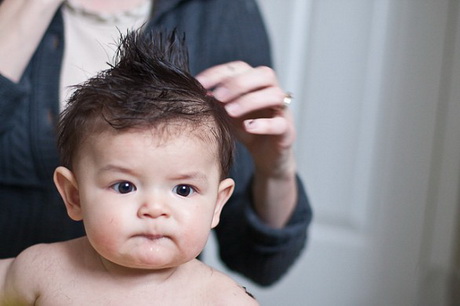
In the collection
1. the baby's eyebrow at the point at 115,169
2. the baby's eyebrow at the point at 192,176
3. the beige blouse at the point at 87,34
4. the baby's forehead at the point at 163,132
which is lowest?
the baby's eyebrow at the point at 192,176

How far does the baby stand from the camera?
1.77 ft

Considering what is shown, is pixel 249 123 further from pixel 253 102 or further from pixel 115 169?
pixel 115 169

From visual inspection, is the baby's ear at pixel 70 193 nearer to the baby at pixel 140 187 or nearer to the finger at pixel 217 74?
the baby at pixel 140 187

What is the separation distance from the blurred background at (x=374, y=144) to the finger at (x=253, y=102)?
1.06 metres

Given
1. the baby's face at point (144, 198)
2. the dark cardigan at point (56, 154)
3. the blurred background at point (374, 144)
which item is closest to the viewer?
the baby's face at point (144, 198)

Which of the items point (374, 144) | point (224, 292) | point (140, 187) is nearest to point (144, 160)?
point (140, 187)

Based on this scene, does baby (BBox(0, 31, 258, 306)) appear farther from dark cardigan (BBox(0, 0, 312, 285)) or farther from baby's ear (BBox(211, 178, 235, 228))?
dark cardigan (BBox(0, 0, 312, 285))

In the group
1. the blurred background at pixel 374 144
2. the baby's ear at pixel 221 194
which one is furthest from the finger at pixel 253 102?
the blurred background at pixel 374 144

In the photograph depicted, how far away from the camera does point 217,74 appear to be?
0.70m

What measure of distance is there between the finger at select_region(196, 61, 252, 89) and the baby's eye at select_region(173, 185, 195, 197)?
15 cm

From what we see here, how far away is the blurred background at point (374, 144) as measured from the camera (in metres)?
1.71

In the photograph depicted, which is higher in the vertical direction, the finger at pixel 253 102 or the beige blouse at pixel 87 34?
the beige blouse at pixel 87 34

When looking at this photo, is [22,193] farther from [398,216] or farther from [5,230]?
[398,216]

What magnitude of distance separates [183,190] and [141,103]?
81 mm
